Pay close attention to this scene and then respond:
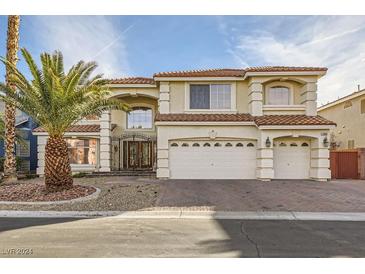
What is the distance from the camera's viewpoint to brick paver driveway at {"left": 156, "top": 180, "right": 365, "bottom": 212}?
33.3 feet

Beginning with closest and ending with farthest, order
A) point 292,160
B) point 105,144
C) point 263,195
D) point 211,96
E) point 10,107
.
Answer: point 263,195 → point 10,107 → point 292,160 → point 211,96 → point 105,144

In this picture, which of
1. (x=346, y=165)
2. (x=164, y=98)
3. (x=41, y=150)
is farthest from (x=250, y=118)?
(x=41, y=150)

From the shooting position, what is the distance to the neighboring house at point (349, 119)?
1953cm

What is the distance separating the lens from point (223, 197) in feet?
37.9

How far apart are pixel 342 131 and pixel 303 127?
343 inches

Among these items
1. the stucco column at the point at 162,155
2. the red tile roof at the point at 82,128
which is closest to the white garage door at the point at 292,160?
the stucco column at the point at 162,155

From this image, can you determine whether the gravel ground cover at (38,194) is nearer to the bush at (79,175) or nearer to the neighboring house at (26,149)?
the bush at (79,175)

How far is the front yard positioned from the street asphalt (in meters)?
1.63

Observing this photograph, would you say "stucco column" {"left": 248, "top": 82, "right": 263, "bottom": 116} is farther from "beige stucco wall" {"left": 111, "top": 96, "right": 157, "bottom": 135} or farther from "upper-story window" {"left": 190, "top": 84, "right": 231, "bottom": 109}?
"beige stucco wall" {"left": 111, "top": 96, "right": 157, "bottom": 135}

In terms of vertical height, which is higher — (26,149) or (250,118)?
(250,118)

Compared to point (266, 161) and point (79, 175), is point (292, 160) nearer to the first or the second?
point (266, 161)

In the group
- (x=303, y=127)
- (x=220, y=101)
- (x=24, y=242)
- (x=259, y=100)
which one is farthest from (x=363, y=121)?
(x=24, y=242)

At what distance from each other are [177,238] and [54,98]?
26.9ft

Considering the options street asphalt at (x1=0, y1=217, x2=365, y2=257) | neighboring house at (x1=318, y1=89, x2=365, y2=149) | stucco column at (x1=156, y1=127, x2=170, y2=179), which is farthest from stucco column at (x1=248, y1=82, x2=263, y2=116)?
street asphalt at (x1=0, y1=217, x2=365, y2=257)
